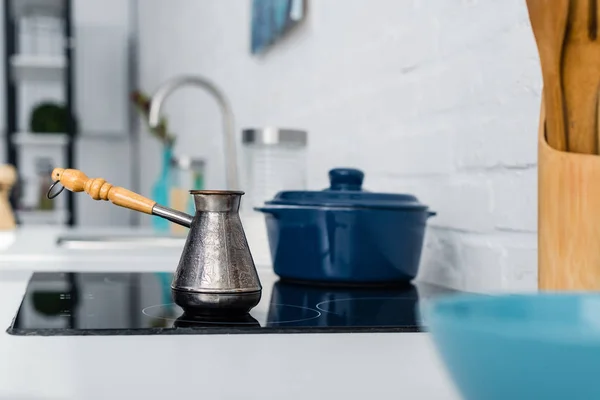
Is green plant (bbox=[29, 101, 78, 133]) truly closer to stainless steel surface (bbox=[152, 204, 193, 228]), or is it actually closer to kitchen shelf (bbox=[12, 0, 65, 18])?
kitchen shelf (bbox=[12, 0, 65, 18])

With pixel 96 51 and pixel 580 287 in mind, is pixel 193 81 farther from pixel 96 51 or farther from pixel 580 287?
pixel 96 51

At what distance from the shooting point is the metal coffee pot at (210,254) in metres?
0.70

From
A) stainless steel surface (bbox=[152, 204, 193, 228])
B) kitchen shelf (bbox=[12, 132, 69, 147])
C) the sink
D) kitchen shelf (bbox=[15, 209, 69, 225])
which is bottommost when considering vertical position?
kitchen shelf (bbox=[15, 209, 69, 225])

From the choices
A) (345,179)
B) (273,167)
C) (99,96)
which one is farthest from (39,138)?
(345,179)

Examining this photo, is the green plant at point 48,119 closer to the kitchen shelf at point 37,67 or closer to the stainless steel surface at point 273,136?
the kitchen shelf at point 37,67

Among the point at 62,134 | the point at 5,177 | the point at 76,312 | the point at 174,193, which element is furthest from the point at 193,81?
the point at 62,134

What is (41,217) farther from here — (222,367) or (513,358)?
(513,358)

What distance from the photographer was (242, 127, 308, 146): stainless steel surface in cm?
142

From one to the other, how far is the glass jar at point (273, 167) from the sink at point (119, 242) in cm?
31

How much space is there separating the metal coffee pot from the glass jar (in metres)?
0.73

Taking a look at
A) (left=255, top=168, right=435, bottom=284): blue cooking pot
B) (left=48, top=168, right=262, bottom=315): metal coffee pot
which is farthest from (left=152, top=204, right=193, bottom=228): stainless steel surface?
(left=255, top=168, right=435, bottom=284): blue cooking pot

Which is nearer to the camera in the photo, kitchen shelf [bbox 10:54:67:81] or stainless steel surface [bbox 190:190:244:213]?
stainless steel surface [bbox 190:190:244:213]

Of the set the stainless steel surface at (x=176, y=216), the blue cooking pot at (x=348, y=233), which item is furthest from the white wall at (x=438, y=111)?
the stainless steel surface at (x=176, y=216)

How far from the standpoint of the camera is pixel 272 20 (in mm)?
2143
